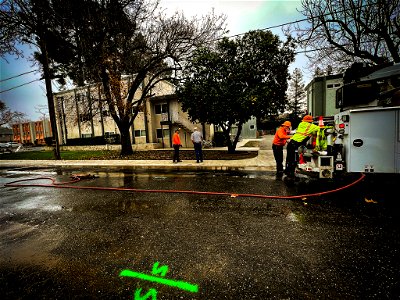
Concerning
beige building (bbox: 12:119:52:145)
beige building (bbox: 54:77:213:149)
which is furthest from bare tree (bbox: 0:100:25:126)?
beige building (bbox: 12:119:52:145)

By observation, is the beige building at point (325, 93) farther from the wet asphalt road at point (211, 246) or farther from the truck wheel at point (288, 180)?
the wet asphalt road at point (211, 246)

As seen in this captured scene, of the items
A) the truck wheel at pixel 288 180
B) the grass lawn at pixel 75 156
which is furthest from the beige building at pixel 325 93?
the grass lawn at pixel 75 156

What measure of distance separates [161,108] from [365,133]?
22.3 m

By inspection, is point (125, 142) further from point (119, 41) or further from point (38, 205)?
point (38, 205)

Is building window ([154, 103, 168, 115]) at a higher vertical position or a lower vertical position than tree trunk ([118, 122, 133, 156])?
higher

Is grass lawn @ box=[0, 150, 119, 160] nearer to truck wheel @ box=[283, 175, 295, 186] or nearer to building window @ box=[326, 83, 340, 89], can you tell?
truck wheel @ box=[283, 175, 295, 186]

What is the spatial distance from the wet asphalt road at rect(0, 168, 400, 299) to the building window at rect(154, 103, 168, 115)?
20224 mm

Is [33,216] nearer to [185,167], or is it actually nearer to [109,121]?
[185,167]

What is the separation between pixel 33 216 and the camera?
4.71 m

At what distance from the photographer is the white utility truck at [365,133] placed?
4.75 metres

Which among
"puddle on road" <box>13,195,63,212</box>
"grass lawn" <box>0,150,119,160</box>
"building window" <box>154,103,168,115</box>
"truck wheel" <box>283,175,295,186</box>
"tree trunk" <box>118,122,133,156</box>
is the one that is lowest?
"truck wheel" <box>283,175,295,186</box>

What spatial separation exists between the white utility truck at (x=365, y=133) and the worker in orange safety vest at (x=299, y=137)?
285 millimetres

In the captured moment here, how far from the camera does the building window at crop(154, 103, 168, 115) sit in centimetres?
2473

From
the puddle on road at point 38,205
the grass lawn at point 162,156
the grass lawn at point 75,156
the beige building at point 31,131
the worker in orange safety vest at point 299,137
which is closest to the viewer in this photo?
the puddle on road at point 38,205
